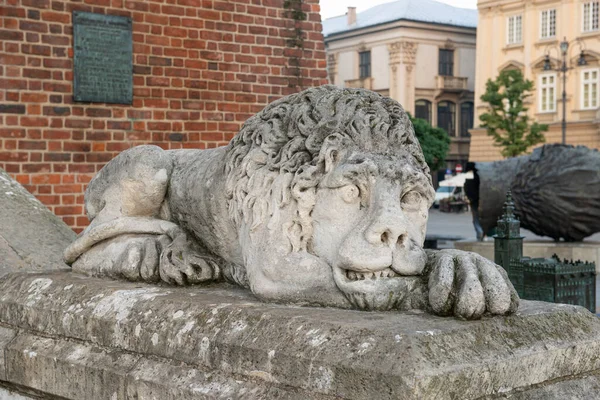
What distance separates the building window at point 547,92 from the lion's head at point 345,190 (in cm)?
4477

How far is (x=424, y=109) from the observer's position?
60562mm

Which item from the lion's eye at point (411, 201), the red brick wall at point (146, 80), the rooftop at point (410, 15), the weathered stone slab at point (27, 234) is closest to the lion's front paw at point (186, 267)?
the lion's eye at point (411, 201)

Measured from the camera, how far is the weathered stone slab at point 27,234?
537 cm

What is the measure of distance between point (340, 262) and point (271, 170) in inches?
21.4

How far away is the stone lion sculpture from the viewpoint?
129 inches

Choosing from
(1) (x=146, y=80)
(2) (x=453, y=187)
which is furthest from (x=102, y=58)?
(2) (x=453, y=187)

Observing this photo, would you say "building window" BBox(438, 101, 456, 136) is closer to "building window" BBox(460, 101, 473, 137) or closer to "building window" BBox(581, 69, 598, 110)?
"building window" BBox(460, 101, 473, 137)

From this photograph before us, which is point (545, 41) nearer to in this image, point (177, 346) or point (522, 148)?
point (522, 148)

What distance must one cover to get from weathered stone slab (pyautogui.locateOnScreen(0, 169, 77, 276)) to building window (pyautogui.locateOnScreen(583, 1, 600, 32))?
4303 cm

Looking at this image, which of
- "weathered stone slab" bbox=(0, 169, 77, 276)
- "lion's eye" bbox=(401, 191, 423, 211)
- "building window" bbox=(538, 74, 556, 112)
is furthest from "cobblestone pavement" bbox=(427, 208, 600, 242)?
"building window" bbox=(538, 74, 556, 112)

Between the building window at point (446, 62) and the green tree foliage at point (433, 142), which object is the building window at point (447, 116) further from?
the green tree foliage at point (433, 142)

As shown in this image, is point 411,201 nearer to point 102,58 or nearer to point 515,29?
point 102,58

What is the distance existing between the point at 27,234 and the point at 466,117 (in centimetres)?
5815

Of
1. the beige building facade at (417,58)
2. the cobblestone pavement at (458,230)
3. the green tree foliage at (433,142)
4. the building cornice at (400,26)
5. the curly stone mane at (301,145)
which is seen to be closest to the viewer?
the curly stone mane at (301,145)
